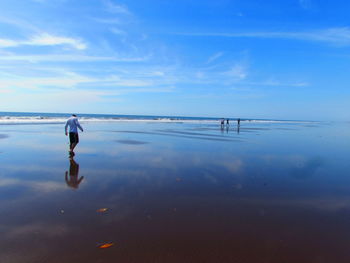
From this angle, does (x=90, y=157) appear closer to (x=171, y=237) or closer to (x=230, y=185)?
(x=230, y=185)

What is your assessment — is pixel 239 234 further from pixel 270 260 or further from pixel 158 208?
pixel 158 208

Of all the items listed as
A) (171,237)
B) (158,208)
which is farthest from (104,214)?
(171,237)

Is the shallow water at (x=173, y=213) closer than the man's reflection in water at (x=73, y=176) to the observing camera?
Yes

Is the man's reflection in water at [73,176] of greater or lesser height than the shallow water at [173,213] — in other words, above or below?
above

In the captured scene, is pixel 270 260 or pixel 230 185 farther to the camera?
pixel 230 185

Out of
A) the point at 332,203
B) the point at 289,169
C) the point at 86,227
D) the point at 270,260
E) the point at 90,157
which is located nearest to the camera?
the point at 270,260

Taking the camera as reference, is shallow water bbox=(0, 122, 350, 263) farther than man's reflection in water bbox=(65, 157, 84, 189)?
No

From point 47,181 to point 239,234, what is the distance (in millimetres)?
5316

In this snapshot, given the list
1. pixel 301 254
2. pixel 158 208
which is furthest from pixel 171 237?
pixel 301 254

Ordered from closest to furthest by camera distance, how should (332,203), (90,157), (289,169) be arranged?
1. (332,203)
2. (289,169)
3. (90,157)

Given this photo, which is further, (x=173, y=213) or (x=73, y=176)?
(x=73, y=176)

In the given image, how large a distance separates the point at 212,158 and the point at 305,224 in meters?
6.12

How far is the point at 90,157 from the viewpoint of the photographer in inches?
399

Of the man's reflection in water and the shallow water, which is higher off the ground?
the man's reflection in water
